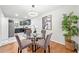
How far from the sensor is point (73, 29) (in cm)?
200

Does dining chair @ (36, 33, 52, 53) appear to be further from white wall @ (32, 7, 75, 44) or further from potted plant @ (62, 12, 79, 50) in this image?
potted plant @ (62, 12, 79, 50)

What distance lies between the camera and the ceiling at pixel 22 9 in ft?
5.83

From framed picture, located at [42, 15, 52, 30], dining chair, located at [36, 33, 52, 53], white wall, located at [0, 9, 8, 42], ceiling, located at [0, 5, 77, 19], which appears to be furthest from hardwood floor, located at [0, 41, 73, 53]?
ceiling, located at [0, 5, 77, 19]

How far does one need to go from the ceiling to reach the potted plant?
0.36 metres

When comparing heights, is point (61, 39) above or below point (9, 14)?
below

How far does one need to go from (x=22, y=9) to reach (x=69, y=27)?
4.08 feet

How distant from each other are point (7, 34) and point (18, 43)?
1.08ft

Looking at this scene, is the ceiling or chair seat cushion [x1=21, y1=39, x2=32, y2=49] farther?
chair seat cushion [x1=21, y1=39, x2=32, y2=49]

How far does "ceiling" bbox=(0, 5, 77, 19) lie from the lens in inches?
70.0

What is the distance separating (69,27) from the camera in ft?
6.79
